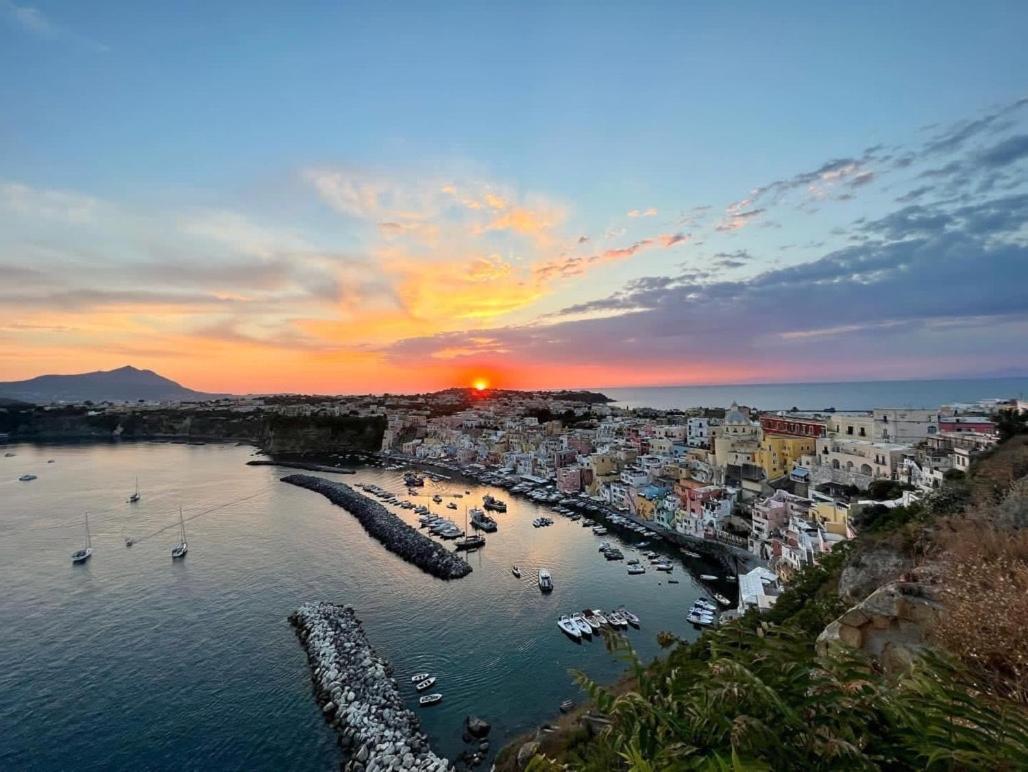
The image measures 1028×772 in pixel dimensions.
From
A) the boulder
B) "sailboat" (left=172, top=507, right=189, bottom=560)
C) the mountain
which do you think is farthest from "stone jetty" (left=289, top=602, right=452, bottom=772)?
the mountain

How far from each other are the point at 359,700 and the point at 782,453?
23.2m

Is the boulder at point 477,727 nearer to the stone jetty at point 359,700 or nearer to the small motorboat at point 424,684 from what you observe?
the stone jetty at point 359,700

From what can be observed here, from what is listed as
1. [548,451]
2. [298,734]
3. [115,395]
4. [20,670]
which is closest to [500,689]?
[298,734]

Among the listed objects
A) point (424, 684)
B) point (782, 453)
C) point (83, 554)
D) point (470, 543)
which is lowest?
point (424, 684)

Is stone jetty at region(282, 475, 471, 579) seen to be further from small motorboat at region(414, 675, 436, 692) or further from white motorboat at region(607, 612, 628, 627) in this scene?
small motorboat at region(414, 675, 436, 692)

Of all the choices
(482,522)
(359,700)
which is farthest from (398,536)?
(359,700)

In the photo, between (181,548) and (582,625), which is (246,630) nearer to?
(181,548)

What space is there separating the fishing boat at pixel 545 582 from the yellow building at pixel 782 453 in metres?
13.7

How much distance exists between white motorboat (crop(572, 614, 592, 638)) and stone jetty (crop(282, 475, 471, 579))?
224 inches

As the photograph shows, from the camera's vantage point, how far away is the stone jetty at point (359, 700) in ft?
32.1

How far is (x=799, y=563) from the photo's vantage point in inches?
654

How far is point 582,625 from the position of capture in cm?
1539

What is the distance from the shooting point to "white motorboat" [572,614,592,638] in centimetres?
1510

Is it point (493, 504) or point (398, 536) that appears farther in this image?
point (493, 504)
